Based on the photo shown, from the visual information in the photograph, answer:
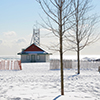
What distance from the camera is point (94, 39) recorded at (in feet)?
40.7

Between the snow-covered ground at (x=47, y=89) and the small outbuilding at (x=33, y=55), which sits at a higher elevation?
the small outbuilding at (x=33, y=55)

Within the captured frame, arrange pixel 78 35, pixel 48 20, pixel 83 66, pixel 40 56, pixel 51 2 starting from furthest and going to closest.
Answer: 1. pixel 40 56
2. pixel 83 66
3. pixel 78 35
4. pixel 48 20
5. pixel 51 2

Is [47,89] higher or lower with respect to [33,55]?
lower

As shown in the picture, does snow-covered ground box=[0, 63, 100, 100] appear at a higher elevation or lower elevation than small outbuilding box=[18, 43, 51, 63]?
lower

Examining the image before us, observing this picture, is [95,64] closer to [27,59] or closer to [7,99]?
[7,99]

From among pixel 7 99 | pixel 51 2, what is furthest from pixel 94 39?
pixel 7 99

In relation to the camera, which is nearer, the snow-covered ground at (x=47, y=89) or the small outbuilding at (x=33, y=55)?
the snow-covered ground at (x=47, y=89)

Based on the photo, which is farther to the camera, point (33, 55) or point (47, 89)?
point (33, 55)

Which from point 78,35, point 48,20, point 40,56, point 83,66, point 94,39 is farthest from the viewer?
point 40,56

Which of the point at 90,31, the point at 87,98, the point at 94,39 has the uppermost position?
the point at 90,31

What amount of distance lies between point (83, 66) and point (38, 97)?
48.0 feet

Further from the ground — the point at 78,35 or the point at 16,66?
the point at 78,35

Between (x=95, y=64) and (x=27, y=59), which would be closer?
(x=95, y=64)

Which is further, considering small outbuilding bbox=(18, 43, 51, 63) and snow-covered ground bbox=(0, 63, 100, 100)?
small outbuilding bbox=(18, 43, 51, 63)
